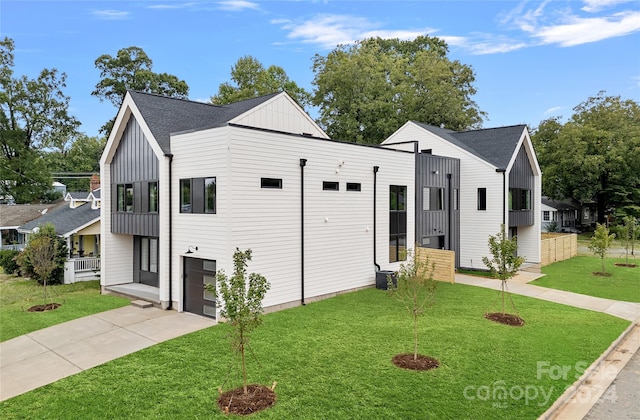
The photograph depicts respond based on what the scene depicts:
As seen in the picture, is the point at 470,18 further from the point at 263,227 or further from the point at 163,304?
the point at 163,304

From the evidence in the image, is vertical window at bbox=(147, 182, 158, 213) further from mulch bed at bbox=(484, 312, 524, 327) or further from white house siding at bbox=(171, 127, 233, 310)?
mulch bed at bbox=(484, 312, 524, 327)

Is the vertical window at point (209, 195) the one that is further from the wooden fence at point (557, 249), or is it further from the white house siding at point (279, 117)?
the wooden fence at point (557, 249)

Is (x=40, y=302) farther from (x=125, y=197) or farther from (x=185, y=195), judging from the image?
(x=185, y=195)

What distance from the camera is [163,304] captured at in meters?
13.9

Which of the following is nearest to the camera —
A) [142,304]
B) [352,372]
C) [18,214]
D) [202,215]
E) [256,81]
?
[352,372]

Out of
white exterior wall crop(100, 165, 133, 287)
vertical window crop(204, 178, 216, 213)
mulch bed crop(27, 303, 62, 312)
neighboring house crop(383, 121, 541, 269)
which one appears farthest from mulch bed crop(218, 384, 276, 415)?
neighboring house crop(383, 121, 541, 269)

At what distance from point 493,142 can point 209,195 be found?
18.5 metres

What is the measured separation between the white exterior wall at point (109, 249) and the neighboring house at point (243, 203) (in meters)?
0.04

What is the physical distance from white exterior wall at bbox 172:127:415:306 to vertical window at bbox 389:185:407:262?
3.35ft

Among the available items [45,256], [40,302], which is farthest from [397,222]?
Answer: [40,302]

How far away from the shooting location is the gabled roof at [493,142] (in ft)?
72.1

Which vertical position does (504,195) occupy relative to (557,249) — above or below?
above

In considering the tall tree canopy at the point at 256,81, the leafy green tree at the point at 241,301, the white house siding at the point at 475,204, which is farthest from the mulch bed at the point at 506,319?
the tall tree canopy at the point at 256,81

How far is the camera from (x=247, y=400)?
22.9 ft
